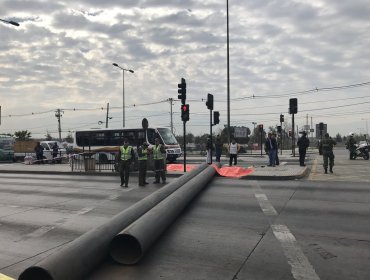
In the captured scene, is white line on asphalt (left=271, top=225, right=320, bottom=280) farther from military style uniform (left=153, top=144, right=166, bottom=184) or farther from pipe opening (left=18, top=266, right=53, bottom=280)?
military style uniform (left=153, top=144, right=166, bottom=184)

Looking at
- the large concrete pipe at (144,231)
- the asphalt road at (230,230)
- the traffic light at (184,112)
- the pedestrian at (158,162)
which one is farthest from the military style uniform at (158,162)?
the large concrete pipe at (144,231)

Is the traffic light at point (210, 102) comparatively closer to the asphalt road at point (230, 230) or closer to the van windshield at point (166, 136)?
the asphalt road at point (230, 230)

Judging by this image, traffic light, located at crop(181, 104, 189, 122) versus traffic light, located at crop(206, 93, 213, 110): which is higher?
traffic light, located at crop(206, 93, 213, 110)

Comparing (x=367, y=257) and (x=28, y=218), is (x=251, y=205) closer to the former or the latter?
(x=367, y=257)

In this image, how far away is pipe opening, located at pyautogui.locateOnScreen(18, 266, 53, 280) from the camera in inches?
199

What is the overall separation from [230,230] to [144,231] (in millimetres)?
2082

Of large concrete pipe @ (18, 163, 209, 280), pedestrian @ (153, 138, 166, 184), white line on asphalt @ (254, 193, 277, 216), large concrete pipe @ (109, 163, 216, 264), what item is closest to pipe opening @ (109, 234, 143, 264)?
large concrete pipe @ (109, 163, 216, 264)

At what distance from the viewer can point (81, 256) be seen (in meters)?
5.68

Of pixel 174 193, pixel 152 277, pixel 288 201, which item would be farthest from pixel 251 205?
pixel 152 277

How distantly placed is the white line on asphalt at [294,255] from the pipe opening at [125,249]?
2.23m

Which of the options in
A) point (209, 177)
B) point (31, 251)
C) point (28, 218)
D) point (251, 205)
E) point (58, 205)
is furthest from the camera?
point (209, 177)

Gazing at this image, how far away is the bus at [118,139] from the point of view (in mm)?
29625

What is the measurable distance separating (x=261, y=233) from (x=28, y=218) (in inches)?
216

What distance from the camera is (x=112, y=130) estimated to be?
1256 inches
